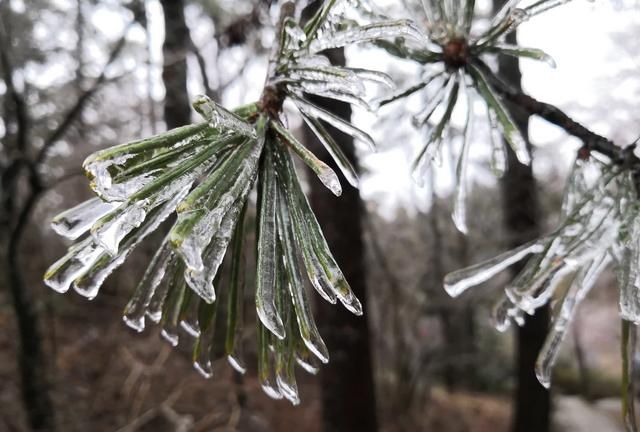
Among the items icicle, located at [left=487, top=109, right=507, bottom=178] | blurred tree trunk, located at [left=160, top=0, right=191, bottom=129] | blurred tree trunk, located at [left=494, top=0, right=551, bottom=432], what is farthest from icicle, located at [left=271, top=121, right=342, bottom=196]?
blurred tree trunk, located at [left=494, top=0, right=551, bottom=432]

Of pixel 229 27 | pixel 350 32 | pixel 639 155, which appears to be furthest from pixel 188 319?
pixel 229 27

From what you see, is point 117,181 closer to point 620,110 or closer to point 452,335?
point 620,110

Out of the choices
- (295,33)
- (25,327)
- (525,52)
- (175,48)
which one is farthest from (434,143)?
(25,327)

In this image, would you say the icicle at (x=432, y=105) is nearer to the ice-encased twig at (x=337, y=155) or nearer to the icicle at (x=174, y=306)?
the ice-encased twig at (x=337, y=155)

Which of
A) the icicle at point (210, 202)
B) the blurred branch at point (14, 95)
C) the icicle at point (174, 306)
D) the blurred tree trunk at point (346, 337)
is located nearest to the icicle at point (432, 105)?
the icicle at point (210, 202)

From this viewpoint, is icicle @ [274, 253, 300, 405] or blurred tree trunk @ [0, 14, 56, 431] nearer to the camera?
icicle @ [274, 253, 300, 405]

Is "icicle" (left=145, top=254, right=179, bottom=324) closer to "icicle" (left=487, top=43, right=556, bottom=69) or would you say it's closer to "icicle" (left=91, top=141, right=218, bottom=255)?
"icicle" (left=91, top=141, right=218, bottom=255)
